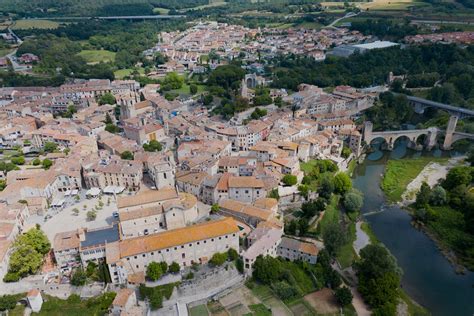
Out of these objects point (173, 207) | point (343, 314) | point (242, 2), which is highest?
point (242, 2)

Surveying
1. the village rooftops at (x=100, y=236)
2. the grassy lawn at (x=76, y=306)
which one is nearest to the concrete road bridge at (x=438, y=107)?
the village rooftops at (x=100, y=236)

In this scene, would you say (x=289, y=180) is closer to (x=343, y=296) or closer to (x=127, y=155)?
(x=343, y=296)

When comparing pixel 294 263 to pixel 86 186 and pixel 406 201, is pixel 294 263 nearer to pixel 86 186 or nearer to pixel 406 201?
pixel 406 201

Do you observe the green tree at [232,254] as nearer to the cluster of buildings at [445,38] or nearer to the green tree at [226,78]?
the green tree at [226,78]

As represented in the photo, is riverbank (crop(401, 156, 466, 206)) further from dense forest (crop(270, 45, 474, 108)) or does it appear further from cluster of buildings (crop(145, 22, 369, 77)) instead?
cluster of buildings (crop(145, 22, 369, 77))

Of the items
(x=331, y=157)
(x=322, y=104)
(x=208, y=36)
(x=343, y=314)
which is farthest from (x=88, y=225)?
(x=208, y=36)

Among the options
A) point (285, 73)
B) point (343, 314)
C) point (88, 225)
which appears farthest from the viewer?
point (285, 73)
